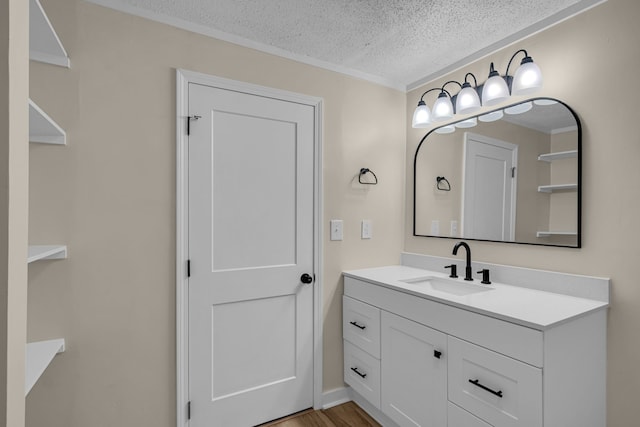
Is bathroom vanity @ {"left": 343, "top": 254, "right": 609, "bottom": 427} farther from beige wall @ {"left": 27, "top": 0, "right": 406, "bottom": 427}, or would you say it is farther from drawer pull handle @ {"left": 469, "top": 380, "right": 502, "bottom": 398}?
beige wall @ {"left": 27, "top": 0, "right": 406, "bottom": 427}

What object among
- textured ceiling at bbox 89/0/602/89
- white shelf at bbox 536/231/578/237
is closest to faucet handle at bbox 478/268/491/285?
white shelf at bbox 536/231/578/237

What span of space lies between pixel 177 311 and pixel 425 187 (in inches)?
69.9

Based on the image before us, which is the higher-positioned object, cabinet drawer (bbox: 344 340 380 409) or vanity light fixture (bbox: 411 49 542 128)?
vanity light fixture (bbox: 411 49 542 128)

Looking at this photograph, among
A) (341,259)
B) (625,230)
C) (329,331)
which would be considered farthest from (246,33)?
(625,230)

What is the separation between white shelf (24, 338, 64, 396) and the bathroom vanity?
152 cm

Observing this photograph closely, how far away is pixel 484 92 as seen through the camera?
1842 mm

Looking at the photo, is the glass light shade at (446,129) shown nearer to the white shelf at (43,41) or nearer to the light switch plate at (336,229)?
the light switch plate at (336,229)

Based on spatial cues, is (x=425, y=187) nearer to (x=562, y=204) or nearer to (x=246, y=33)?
(x=562, y=204)

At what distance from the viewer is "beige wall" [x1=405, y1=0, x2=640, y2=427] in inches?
56.4

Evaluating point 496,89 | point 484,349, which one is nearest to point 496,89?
point 496,89

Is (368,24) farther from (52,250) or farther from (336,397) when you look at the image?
(336,397)

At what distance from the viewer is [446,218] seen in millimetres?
2246

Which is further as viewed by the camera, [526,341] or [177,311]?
[177,311]

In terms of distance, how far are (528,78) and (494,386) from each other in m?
1.45
